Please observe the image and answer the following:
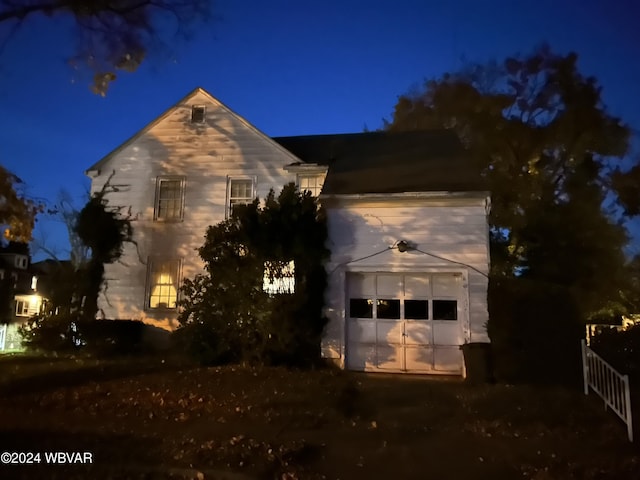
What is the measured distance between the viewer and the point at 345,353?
1359 centimetres

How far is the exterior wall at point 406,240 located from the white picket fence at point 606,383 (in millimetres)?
3255

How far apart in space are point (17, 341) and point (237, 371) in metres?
10.6

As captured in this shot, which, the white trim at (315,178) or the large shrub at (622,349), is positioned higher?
the white trim at (315,178)

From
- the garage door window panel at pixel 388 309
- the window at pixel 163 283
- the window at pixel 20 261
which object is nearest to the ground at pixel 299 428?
the garage door window panel at pixel 388 309

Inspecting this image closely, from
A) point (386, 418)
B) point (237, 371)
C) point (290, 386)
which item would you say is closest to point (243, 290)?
point (237, 371)

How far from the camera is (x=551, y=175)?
23.5 meters

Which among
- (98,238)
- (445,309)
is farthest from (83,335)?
(445,309)

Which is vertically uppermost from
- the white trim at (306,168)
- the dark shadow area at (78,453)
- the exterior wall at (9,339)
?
the white trim at (306,168)

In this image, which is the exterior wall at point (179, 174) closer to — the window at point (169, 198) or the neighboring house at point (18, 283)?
the window at point (169, 198)

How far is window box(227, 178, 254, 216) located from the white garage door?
497cm

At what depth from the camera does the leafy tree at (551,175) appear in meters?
20.7

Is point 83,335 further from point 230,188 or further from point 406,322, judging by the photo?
point 406,322

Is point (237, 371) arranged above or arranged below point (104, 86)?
below

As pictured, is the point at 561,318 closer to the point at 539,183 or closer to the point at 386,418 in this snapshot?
the point at 386,418
